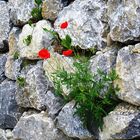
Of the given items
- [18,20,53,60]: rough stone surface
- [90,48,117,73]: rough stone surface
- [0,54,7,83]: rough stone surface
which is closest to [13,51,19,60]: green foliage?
[18,20,53,60]: rough stone surface

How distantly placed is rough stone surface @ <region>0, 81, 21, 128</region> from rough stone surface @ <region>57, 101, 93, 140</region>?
0.97 metres

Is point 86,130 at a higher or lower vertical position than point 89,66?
lower

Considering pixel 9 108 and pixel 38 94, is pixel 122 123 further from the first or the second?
pixel 9 108

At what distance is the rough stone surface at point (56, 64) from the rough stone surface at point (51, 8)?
20.5 inches

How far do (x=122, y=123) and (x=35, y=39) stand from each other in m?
1.59

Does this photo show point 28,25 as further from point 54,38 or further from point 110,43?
point 110,43

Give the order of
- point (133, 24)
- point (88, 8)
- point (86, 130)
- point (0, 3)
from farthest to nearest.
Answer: point (0, 3), point (88, 8), point (86, 130), point (133, 24)

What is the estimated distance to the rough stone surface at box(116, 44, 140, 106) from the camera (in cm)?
395

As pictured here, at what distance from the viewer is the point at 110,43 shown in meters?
4.43

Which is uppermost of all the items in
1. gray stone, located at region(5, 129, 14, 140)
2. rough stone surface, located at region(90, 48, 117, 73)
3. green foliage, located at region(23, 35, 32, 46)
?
rough stone surface, located at region(90, 48, 117, 73)

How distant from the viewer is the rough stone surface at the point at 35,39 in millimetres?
5031

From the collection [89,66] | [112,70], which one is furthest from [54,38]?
[112,70]

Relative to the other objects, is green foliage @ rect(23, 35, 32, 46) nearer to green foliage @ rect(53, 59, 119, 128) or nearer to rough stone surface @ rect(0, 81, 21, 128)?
rough stone surface @ rect(0, 81, 21, 128)

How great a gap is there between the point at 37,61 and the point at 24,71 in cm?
22
